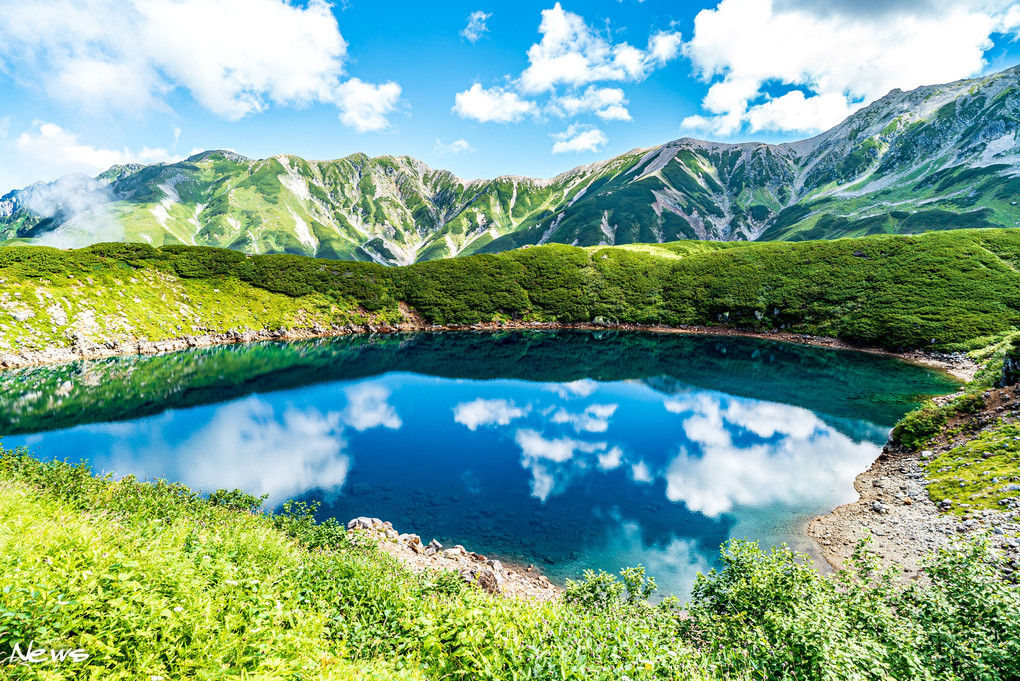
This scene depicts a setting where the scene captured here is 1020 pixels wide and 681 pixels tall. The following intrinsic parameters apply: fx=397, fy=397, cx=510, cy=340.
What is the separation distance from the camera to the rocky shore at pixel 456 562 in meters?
17.9

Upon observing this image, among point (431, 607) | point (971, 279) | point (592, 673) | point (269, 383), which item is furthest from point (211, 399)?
point (971, 279)

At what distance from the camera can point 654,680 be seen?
721cm

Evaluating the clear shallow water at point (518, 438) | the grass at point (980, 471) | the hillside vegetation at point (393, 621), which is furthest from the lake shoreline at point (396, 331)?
the hillside vegetation at point (393, 621)

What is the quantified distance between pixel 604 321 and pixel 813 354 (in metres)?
45.6

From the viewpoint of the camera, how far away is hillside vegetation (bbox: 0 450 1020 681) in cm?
557

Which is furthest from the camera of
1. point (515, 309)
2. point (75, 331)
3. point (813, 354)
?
point (515, 309)

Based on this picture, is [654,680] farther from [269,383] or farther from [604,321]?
[604,321]

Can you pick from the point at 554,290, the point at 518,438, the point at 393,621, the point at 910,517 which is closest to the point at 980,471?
the point at 910,517

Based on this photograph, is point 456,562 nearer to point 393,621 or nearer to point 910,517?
point 393,621

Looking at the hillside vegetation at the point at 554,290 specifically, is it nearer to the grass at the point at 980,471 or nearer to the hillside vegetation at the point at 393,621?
the grass at the point at 980,471

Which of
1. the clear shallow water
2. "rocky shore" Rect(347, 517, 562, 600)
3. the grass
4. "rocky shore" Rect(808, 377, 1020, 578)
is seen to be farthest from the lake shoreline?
"rocky shore" Rect(347, 517, 562, 600)

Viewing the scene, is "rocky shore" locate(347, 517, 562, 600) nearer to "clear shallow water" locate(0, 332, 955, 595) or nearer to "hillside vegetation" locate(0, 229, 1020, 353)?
"clear shallow water" locate(0, 332, 955, 595)

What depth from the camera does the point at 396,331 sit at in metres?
102

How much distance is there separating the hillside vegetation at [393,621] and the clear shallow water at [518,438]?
9.79m
